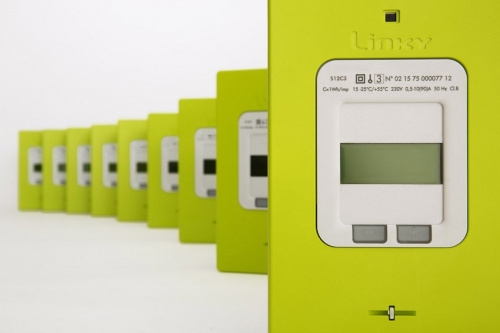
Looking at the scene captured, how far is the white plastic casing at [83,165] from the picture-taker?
3.50m

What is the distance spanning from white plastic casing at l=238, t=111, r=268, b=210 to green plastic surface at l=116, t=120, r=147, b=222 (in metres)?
1.55

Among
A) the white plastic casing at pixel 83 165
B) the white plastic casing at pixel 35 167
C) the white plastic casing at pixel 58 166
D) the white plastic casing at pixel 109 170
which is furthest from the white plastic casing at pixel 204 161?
the white plastic casing at pixel 35 167

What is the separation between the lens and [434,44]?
0.86m

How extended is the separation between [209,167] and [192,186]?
0.29 ft

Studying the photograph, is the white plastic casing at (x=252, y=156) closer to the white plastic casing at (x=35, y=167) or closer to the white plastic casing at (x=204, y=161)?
the white plastic casing at (x=204, y=161)

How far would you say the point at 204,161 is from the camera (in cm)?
223

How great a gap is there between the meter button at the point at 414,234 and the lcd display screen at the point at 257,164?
28.4 inches

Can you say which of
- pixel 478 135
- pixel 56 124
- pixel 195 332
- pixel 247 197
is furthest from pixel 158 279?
pixel 56 124

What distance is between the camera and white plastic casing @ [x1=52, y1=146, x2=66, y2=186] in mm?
3645

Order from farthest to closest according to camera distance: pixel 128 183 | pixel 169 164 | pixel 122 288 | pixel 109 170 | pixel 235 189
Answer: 1. pixel 109 170
2. pixel 128 183
3. pixel 169 164
4. pixel 235 189
5. pixel 122 288

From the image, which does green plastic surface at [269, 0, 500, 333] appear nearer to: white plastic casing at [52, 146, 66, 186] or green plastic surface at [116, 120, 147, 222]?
green plastic surface at [116, 120, 147, 222]

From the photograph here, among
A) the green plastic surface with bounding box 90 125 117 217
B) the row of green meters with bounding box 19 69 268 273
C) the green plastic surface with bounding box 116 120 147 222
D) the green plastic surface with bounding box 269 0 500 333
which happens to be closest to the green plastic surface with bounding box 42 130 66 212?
the row of green meters with bounding box 19 69 268 273

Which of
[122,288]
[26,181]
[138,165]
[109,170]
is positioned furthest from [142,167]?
[122,288]

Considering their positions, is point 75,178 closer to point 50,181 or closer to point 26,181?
point 50,181
